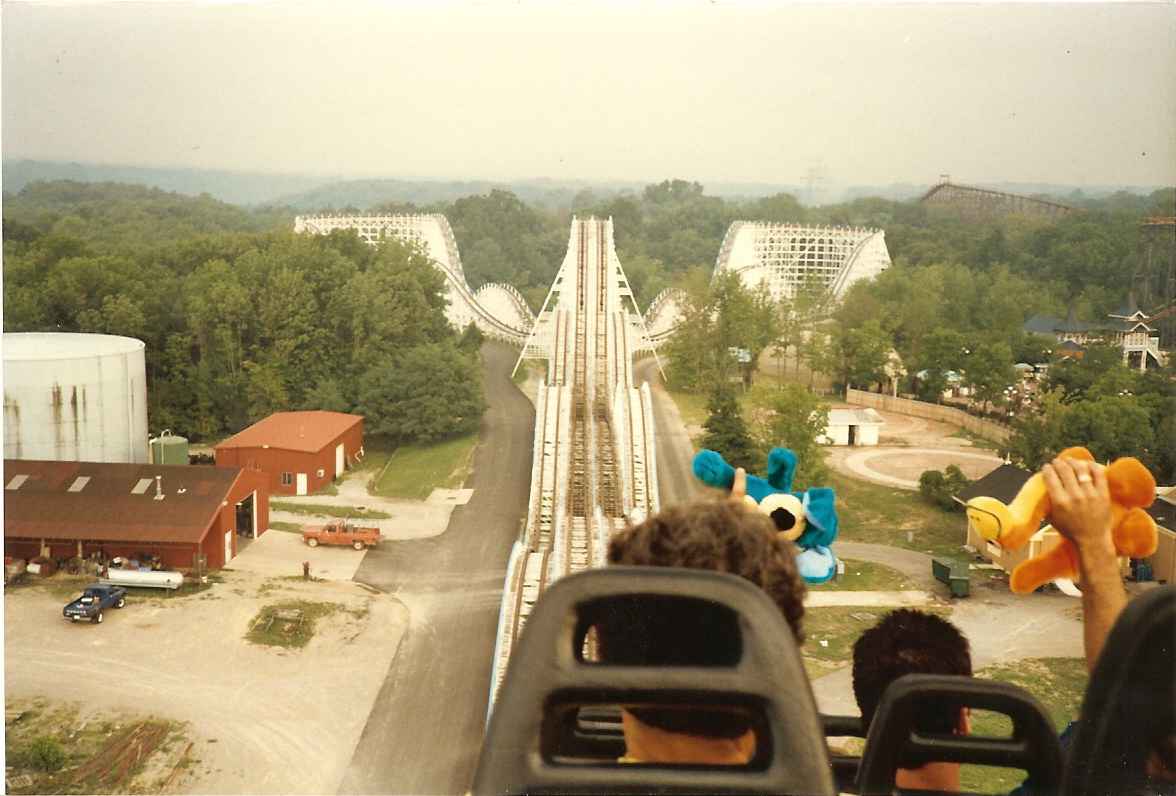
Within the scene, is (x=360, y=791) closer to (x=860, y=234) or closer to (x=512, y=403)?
(x=512, y=403)

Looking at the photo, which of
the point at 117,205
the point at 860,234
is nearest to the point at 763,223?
the point at 860,234

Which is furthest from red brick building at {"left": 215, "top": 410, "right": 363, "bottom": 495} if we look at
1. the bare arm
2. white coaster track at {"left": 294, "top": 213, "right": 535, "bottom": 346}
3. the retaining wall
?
the bare arm

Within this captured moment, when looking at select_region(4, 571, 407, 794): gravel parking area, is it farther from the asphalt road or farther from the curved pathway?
the curved pathway

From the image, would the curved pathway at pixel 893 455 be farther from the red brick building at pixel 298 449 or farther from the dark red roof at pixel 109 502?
the dark red roof at pixel 109 502

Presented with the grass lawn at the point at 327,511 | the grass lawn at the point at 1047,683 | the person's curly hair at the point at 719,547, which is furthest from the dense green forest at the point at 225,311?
the person's curly hair at the point at 719,547

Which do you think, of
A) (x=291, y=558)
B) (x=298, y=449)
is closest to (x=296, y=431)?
(x=298, y=449)
